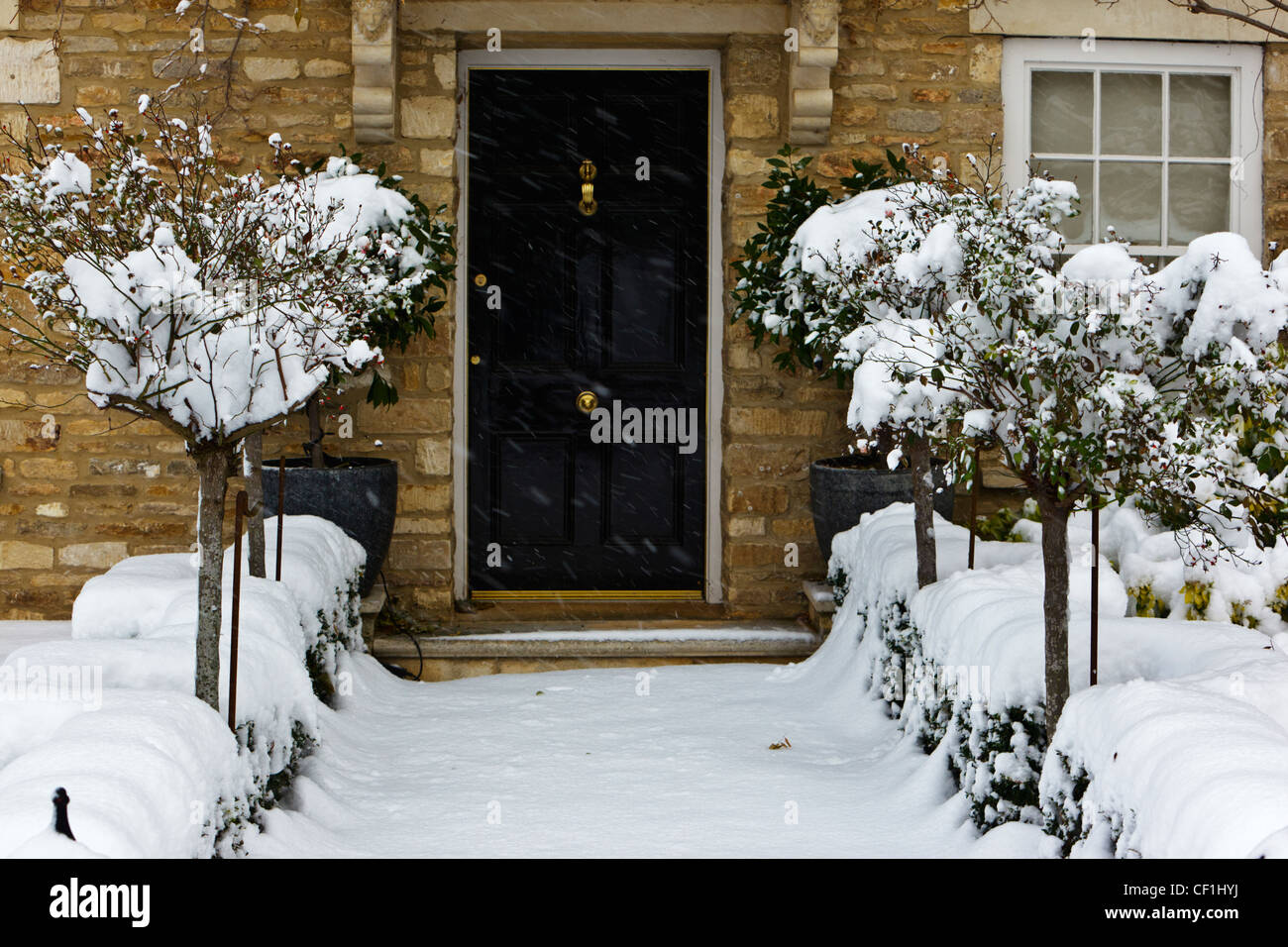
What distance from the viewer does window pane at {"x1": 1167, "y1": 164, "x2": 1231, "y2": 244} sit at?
641cm

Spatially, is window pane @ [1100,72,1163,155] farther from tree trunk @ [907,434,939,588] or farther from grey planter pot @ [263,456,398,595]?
grey planter pot @ [263,456,398,595]

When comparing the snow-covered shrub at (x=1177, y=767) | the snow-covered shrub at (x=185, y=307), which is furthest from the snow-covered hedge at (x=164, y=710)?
the snow-covered shrub at (x=1177, y=767)

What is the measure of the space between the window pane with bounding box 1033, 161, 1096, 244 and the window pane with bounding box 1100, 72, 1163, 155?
5.2 inches

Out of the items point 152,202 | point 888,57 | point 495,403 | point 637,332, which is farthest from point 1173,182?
point 152,202

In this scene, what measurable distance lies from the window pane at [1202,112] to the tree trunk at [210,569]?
4.92 metres

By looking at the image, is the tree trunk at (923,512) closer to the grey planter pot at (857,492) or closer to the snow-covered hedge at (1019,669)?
the snow-covered hedge at (1019,669)

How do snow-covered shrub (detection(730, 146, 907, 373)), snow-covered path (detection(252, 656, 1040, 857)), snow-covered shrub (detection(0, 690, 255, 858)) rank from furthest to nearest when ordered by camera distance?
snow-covered shrub (detection(730, 146, 907, 373)), snow-covered path (detection(252, 656, 1040, 857)), snow-covered shrub (detection(0, 690, 255, 858))

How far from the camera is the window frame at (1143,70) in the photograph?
6270 mm

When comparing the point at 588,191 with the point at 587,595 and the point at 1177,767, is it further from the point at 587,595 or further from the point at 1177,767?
the point at 1177,767

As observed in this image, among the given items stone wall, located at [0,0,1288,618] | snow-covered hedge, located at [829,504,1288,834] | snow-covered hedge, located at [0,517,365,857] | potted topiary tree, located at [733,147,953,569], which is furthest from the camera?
stone wall, located at [0,0,1288,618]

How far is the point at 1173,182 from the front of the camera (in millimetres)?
6422

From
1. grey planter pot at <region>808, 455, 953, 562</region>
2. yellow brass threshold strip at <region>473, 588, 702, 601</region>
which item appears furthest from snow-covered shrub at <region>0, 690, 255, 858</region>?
yellow brass threshold strip at <region>473, 588, 702, 601</region>

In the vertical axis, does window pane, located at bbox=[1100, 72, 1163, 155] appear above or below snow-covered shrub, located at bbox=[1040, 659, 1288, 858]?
above
